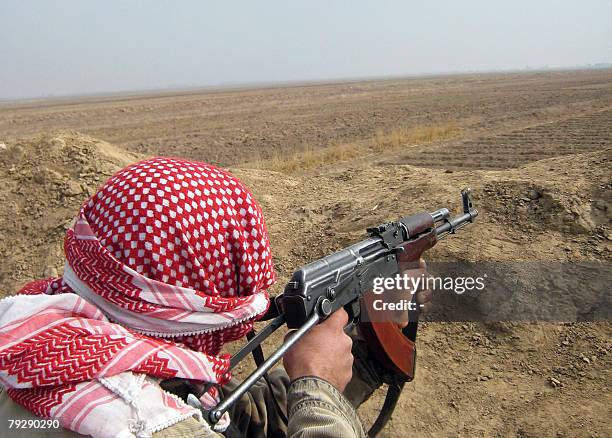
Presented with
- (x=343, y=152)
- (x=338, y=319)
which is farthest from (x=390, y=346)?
(x=343, y=152)

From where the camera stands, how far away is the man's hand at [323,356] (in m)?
1.59

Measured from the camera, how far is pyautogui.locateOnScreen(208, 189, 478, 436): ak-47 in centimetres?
162

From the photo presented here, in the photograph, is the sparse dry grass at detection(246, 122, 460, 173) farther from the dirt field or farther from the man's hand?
the man's hand

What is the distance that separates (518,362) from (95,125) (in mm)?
31182

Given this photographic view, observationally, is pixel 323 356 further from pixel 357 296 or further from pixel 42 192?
pixel 42 192

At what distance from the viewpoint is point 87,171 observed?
7.30m

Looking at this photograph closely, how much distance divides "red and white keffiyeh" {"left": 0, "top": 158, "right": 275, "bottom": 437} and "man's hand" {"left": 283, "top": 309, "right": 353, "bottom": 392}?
0.65 feet

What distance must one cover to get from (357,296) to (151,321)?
954mm

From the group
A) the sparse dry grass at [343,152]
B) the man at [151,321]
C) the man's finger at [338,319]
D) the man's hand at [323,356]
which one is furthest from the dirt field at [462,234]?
the man at [151,321]

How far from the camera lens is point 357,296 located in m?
2.03

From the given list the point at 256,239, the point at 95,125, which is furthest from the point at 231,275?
the point at 95,125

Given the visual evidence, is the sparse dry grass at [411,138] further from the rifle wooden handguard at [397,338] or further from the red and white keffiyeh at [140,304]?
the red and white keffiyeh at [140,304]

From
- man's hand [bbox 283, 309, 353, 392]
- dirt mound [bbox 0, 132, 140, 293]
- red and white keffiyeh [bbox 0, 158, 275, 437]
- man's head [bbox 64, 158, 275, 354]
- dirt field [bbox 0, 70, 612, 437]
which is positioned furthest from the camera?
dirt mound [bbox 0, 132, 140, 293]

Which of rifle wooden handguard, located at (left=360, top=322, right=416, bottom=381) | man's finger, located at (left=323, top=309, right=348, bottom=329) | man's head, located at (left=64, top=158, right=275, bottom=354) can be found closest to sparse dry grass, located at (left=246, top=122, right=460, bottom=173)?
rifle wooden handguard, located at (left=360, top=322, right=416, bottom=381)
